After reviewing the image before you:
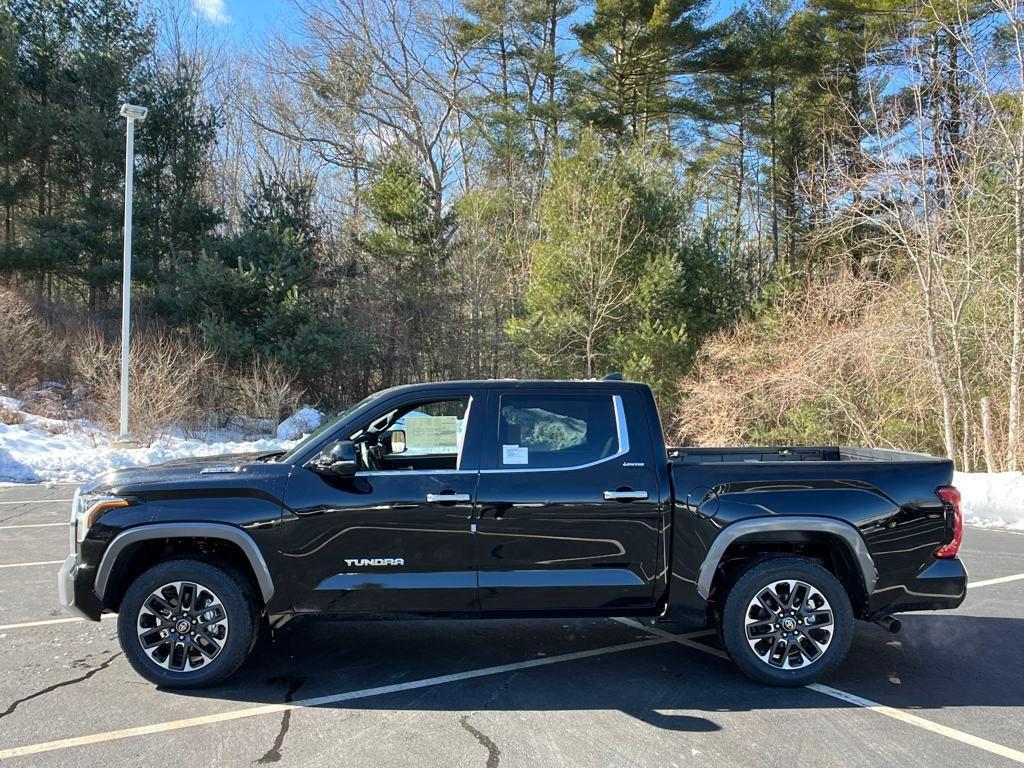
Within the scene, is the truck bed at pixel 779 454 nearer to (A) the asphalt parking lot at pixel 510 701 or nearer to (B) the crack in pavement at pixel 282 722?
(A) the asphalt parking lot at pixel 510 701

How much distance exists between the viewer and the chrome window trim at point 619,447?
14.8ft

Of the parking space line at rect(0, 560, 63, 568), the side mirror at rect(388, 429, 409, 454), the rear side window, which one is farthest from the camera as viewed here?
the parking space line at rect(0, 560, 63, 568)

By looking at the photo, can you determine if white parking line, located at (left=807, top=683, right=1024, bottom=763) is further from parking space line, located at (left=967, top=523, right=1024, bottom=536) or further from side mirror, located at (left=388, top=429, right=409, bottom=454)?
parking space line, located at (left=967, top=523, right=1024, bottom=536)

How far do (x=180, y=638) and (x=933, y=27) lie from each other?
64.1 ft

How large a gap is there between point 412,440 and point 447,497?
98 cm

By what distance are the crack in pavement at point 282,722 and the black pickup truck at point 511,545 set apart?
35 centimetres

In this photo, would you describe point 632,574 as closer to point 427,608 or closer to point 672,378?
point 427,608

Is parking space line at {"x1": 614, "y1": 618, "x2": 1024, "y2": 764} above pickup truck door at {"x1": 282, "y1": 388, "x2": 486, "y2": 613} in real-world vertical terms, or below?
below

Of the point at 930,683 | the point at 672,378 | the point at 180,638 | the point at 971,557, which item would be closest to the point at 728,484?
the point at 930,683

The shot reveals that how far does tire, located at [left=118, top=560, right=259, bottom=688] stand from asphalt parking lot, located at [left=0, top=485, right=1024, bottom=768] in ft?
0.47

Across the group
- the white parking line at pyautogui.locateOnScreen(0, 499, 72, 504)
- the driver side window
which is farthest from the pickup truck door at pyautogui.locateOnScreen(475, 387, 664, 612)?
the white parking line at pyautogui.locateOnScreen(0, 499, 72, 504)

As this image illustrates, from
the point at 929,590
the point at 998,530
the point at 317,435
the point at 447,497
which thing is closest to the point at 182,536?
the point at 317,435

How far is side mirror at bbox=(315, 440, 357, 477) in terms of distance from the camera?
432cm

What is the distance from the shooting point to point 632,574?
4465 millimetres
